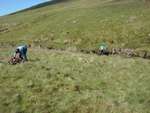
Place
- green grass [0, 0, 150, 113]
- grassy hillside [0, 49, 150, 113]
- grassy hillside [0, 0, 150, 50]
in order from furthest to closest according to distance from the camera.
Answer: grassy hillside [0, 0, 150, 50]
green grass [0, 0, 150, 113]
grassy hillside [0, 49, 150, 113]

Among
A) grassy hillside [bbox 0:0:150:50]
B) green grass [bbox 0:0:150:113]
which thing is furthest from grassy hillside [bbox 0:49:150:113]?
grassy hillside [bbox 0:0:150:50]

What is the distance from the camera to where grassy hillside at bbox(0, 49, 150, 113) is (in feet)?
81.5

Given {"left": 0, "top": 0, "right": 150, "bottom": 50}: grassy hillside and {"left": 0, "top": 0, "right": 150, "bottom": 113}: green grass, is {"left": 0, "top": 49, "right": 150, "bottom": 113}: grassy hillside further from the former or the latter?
{"left": 0, "top": 0, "right": 150, "bottom": 50}: grassy hillside

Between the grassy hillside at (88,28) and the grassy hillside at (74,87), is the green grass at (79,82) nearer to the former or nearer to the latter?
the grassy hillside at (74,87)

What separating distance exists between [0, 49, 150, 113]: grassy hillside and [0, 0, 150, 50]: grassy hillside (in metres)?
19.8

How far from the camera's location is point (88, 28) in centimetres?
6662

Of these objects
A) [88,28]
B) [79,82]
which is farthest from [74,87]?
[88,28]

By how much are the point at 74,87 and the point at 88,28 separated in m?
39.4

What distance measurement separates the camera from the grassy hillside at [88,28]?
193 feet

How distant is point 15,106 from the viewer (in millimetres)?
24906

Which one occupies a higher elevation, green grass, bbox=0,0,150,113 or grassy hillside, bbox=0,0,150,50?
green grass, bbox=0,0,150,113

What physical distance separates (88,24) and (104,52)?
21.6 m

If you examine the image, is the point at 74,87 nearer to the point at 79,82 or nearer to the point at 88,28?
the point at 79,82

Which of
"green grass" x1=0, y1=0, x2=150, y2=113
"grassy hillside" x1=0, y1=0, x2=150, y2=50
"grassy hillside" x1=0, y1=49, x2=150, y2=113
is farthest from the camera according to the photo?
"grassy hillside" x1=0, y1=0, x2=150, y2=50
